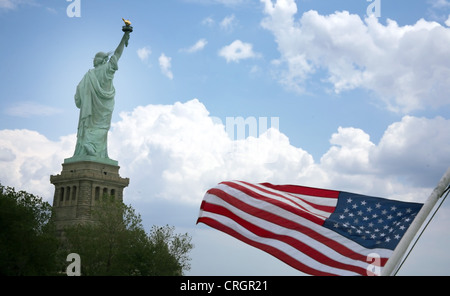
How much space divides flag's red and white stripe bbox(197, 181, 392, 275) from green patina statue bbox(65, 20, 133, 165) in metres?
85.9

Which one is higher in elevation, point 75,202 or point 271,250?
point 75,202

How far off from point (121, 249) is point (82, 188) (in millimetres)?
27291

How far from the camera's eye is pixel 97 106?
103 m

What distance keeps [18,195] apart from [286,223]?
62.6 metres

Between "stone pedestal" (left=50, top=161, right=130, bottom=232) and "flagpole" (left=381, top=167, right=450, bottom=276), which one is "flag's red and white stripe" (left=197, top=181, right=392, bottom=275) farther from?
"stone pedestal" (left=50, top=161, right=130, bottom=232)

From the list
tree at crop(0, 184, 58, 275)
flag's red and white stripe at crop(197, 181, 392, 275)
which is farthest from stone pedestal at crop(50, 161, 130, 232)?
flag's red and white stripe at crop(197, 181, 392, 275)

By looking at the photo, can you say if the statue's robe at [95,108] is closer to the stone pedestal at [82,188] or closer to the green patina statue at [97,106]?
the green patina statue at [97,106]

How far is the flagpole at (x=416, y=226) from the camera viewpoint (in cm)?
1302

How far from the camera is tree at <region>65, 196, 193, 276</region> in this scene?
7406 centimetres

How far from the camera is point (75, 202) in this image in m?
101

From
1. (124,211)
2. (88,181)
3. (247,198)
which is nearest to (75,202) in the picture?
(88,181)

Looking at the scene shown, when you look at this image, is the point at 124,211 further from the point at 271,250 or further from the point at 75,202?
the point at 271,250

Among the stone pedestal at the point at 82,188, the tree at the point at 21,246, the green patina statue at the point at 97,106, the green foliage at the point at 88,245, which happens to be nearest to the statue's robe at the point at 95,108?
the green patina statue at the point at 97,106

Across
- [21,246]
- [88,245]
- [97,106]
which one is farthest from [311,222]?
[97,106]
